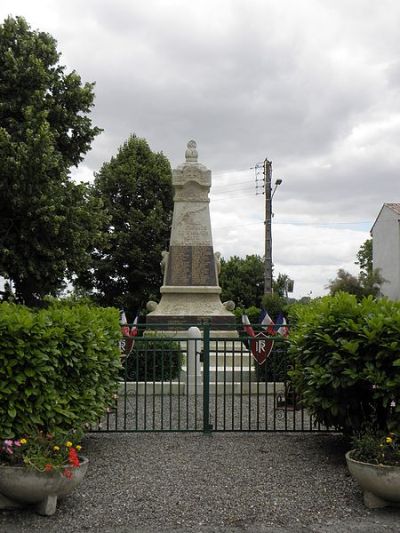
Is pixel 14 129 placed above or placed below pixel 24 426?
above

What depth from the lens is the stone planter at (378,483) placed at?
4961 mm

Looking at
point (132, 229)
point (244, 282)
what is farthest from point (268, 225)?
point (244, 282)

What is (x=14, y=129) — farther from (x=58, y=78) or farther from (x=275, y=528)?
(x=275, y=528)

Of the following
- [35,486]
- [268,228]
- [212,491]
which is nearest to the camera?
[35,486]

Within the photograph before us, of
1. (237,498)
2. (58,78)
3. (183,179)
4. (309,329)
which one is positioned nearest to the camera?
(237,498)

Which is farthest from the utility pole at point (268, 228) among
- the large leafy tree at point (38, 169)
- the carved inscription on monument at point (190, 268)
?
the carved inscription on monument at point (190, 268)

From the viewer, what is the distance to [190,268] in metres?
18.5

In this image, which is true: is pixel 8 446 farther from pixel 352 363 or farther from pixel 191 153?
pixel 191 153

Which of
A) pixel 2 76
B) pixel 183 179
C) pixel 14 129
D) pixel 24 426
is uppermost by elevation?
pixel 2 76

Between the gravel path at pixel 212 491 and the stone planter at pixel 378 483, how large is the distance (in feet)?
0.29

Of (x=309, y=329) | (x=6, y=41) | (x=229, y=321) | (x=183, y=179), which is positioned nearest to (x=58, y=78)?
(x=6, y=41)

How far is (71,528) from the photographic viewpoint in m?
4.64

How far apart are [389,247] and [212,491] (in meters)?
43.8

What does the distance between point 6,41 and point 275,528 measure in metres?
20.0
